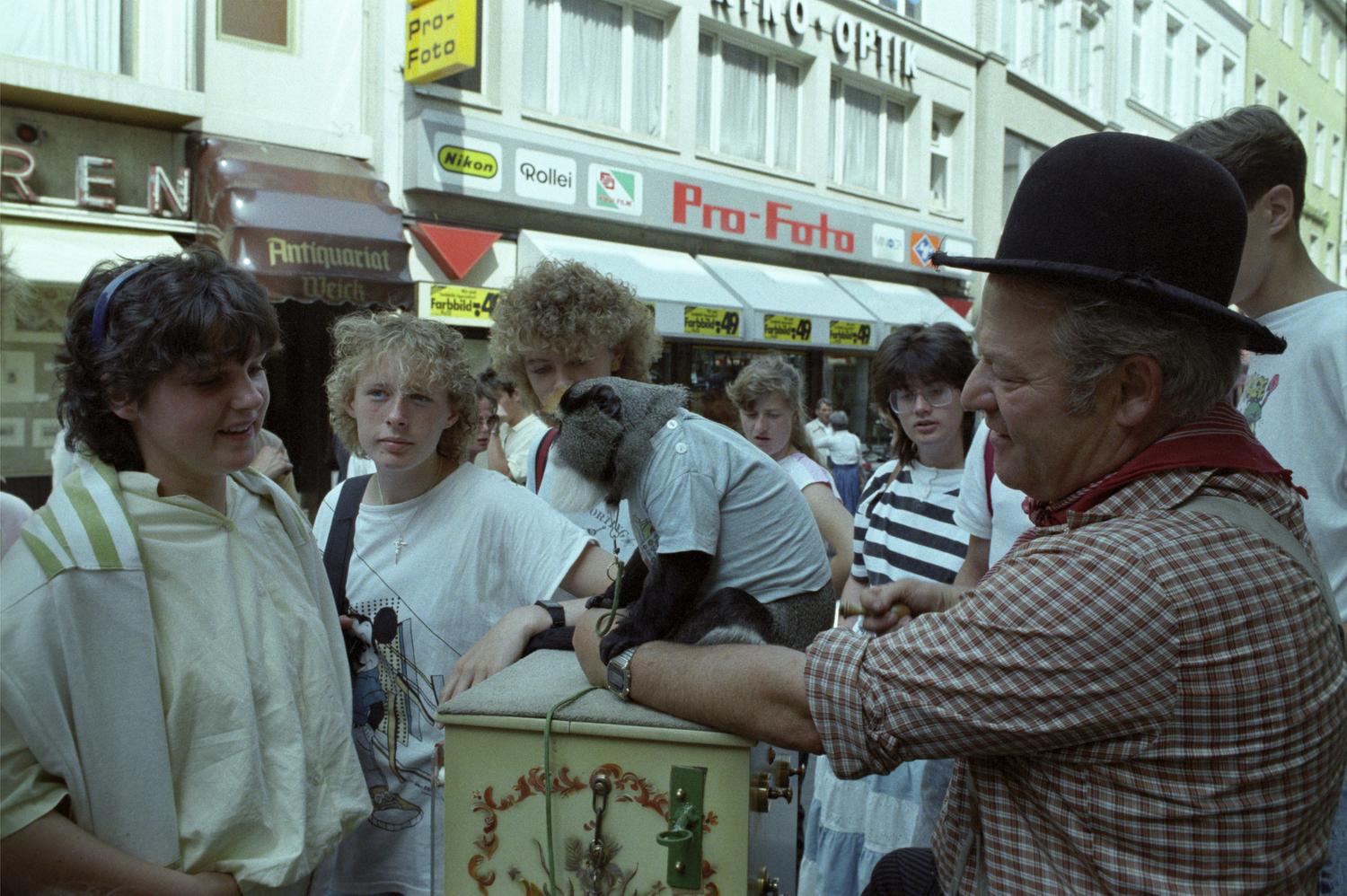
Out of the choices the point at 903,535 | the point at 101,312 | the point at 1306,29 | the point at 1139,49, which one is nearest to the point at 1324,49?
the point at 1306,29

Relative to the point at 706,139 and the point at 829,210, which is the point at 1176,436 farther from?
the point at 829,210

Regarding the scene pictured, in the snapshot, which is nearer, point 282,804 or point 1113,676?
point 1113,676

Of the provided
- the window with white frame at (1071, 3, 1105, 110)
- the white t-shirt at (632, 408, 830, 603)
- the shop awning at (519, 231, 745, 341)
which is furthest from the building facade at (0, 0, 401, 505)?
the white t-shirt at (632, 408, 830, 603)

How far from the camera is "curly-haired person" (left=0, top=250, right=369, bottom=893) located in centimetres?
117

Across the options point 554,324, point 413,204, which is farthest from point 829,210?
point 554,324

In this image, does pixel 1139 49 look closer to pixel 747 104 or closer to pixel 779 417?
pixel 779 417

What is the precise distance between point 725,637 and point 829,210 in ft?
40.3

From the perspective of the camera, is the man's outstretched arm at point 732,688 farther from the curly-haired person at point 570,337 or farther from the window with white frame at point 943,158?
the window with white frame at point 943,158

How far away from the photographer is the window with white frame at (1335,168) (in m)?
5.72

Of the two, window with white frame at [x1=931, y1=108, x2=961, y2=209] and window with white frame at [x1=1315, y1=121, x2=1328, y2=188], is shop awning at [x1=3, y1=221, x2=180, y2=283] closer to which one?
window with white frame at [x1=1315, y1=121, x2=1328, y2=188]

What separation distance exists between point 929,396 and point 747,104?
10.4 metres

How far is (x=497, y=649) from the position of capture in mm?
1778

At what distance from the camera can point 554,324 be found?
2.33 m

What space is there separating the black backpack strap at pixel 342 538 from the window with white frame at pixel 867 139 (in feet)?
40.0
